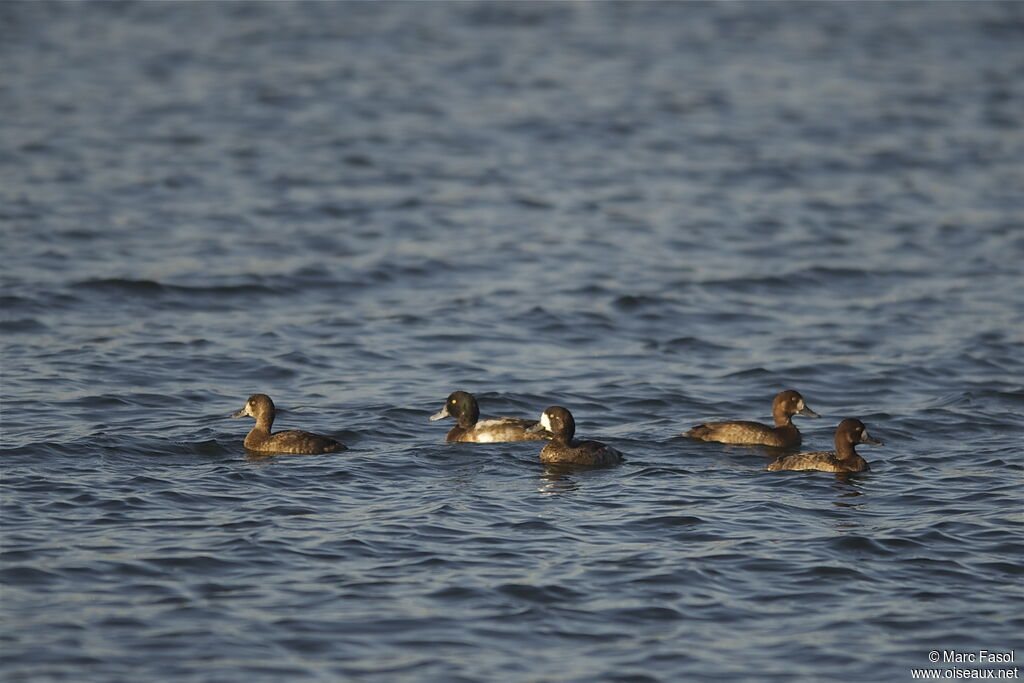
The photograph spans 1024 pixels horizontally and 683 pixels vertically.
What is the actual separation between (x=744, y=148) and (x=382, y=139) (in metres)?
8.78

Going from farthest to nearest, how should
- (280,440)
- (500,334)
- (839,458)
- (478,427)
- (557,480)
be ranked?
1. (500,334)
2. (478,427)
3. (280,440)
4. (839,458)
5. (557,480)

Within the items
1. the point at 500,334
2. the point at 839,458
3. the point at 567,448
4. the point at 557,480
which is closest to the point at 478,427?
the point at 567,448

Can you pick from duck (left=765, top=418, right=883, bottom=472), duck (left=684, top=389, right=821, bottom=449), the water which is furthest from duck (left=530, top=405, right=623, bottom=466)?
duck (left=765, top=418, right=883, bottom=472)

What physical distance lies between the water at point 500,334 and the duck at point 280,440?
247 millimetres

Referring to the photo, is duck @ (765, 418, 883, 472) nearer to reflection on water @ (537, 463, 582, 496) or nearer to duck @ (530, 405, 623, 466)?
duck @ (530, 405, 623, 466)

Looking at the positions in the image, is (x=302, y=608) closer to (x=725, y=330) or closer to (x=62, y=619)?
(x=62, y=619)

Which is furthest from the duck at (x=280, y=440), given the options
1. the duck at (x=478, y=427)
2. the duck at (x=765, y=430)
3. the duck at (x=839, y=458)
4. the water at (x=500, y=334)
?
the duck at (x=839, y=458)

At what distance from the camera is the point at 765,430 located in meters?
17.4

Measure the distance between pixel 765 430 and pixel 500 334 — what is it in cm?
651

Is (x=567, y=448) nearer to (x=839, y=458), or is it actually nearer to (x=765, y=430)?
(x=765, y=430)

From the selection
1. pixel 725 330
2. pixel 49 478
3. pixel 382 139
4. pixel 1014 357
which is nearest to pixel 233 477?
pixel 49 478

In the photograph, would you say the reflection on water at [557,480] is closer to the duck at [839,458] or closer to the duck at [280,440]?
the duck at [839,458]

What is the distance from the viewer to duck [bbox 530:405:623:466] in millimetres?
16266

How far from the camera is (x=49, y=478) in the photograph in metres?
15.5
